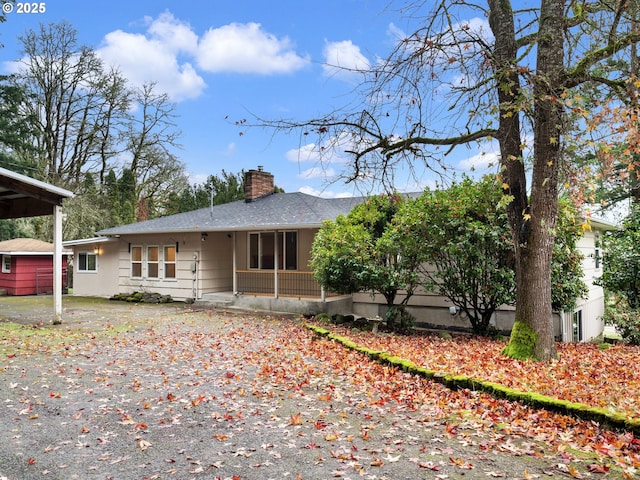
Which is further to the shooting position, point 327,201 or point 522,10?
point 327,201

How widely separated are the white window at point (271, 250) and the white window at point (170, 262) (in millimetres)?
3218

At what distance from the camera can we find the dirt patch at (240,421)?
364cm

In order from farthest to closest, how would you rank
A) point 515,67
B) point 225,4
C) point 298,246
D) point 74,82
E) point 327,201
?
point 74,82 < point 327,201 < point 298,246 < point 225,4 < point 515,67

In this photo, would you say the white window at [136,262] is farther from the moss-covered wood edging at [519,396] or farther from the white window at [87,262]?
the moss-covered wood edging at [519,396]

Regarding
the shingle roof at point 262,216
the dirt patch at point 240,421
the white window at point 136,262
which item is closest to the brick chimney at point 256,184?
the shingle roof at point 262,216

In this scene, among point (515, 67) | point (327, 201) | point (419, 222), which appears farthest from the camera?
point (327, 201)

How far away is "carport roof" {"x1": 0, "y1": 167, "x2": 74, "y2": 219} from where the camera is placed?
10.7 metres

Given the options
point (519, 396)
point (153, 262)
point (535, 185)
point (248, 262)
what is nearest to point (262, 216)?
point (248, 262)

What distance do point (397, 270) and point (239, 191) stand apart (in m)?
21.9

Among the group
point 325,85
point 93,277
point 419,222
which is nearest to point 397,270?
point 419,222

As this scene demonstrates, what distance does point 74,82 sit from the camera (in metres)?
25.8

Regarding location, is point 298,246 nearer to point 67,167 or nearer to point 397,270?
point 397,270

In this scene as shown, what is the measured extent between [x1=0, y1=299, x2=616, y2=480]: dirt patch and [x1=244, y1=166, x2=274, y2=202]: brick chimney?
11.5 m

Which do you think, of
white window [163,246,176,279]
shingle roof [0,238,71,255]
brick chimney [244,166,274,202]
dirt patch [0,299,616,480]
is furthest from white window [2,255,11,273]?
dirt patch [0,299,616,480]
